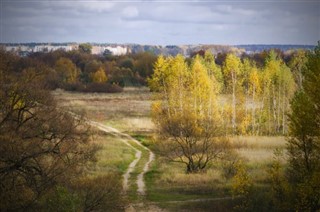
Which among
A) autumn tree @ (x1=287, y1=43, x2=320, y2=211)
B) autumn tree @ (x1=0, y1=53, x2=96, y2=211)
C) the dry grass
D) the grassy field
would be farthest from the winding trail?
autumn tree @ (x1=287, y1=43, x2=320, y2=211)

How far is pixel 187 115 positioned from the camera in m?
39.8

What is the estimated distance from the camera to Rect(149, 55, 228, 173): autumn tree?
38.3 metres

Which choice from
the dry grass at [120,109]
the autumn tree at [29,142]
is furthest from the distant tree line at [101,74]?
the autumn tree at [29,142]

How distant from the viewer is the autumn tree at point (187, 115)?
38.3m

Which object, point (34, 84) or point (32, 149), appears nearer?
point (32, 149)

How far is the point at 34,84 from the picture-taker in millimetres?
24078

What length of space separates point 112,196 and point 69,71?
10294cm

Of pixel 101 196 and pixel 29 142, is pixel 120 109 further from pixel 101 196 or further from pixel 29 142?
pixel 29 142

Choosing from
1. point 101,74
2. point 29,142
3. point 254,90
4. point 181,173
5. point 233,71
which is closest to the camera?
point 29,142

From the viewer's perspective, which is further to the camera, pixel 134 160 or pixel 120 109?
pixel 120 109

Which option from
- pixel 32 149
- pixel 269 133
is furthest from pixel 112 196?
pixel 269 133

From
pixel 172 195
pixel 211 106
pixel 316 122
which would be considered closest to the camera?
pixel 316 122

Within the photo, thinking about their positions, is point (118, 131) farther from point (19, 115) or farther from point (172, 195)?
point (19, 115)

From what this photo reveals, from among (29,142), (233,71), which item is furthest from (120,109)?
(29,142)
